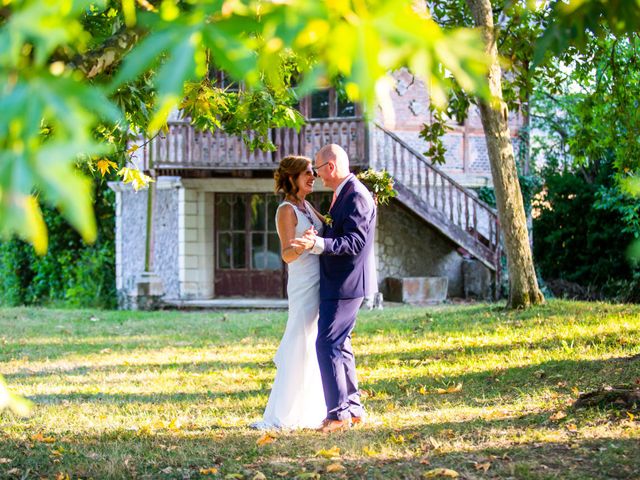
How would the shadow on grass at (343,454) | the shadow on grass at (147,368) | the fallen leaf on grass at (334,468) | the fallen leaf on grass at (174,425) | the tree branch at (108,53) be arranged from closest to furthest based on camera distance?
the tree branch at (108,53) → the shadow on grass at (343,454) → the fallen leaf on grass at (334,468) → the fallen leaf on grass at (174,425) → the shadow on grass at (147,368)

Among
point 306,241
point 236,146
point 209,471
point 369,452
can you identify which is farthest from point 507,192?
point 209,471

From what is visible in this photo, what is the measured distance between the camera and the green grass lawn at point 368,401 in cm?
441

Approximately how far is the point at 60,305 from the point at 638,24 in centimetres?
1772

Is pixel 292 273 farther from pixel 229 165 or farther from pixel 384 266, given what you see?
pixel 384 266

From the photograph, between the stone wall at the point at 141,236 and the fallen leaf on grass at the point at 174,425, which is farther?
the stone wall at the point at 141,236

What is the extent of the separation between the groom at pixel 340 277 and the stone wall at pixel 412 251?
12.0 meters

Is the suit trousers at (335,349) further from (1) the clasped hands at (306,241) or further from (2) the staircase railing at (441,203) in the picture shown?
(2) the staircase railing at (441,203)

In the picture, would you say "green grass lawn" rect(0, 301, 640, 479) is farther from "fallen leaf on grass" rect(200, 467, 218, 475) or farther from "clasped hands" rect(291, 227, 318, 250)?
"clasped hands" rect(291, 227, 318, 250)

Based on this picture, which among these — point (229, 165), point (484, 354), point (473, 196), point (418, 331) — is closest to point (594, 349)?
point (484, 354)

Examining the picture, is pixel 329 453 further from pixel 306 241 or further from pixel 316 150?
pixel 316 150

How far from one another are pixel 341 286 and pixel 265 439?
1061mm

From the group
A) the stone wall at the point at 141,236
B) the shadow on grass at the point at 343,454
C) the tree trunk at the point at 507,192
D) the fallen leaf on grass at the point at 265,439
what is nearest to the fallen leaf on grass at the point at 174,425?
the shadow on grass at the point at 343,454

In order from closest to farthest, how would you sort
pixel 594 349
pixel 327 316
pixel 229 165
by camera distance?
pixel 327 316 < pixel 594 349 < pixel 229 165

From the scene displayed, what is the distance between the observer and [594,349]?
7645 millimetres
